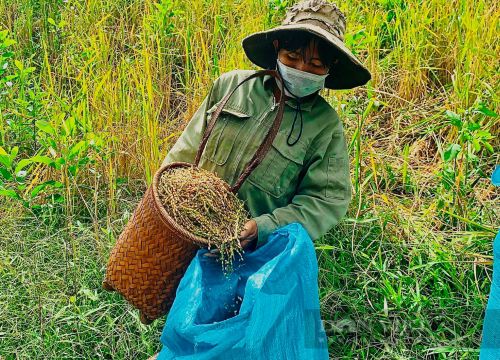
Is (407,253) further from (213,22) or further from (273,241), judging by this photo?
(213,22)

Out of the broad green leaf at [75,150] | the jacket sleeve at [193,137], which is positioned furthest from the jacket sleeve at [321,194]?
the broad green leaf at [75,150]

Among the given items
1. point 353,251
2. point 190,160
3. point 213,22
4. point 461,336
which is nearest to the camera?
point 190,160

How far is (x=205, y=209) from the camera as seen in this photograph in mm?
1850

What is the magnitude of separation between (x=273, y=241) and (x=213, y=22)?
2269 millimetres

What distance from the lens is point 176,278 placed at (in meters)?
2.04

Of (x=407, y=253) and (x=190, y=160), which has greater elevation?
(x=190, y=160)

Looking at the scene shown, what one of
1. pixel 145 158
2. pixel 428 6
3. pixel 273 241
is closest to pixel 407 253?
pixel 273 241

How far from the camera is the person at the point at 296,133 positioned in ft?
6.62

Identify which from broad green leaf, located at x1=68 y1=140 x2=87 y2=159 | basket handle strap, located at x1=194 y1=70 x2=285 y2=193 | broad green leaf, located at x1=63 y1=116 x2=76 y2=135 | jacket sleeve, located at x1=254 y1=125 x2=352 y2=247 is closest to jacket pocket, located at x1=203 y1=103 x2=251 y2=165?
basket handle strap, located at x1=194 y1=70 x2=285 y2=193

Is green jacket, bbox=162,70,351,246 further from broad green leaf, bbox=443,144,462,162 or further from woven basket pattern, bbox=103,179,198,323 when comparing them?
broad green leaf, bbox=443,144,462,162

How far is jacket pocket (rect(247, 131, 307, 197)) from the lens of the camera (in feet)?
6.73

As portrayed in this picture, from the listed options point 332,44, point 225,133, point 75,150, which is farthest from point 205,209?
point 75,150

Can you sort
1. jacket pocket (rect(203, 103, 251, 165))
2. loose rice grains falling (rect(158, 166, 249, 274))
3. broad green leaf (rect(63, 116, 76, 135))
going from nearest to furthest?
1. loose rice grains falling (rect(158, 166, 249, 274))
2. jacket pocket (rect(203, 103, 251, 165))
3. broad green leaf (rect(63, 116, 76, 135))

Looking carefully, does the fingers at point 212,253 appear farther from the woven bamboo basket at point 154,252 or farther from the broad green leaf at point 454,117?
the broad green leaf at point 454,117
